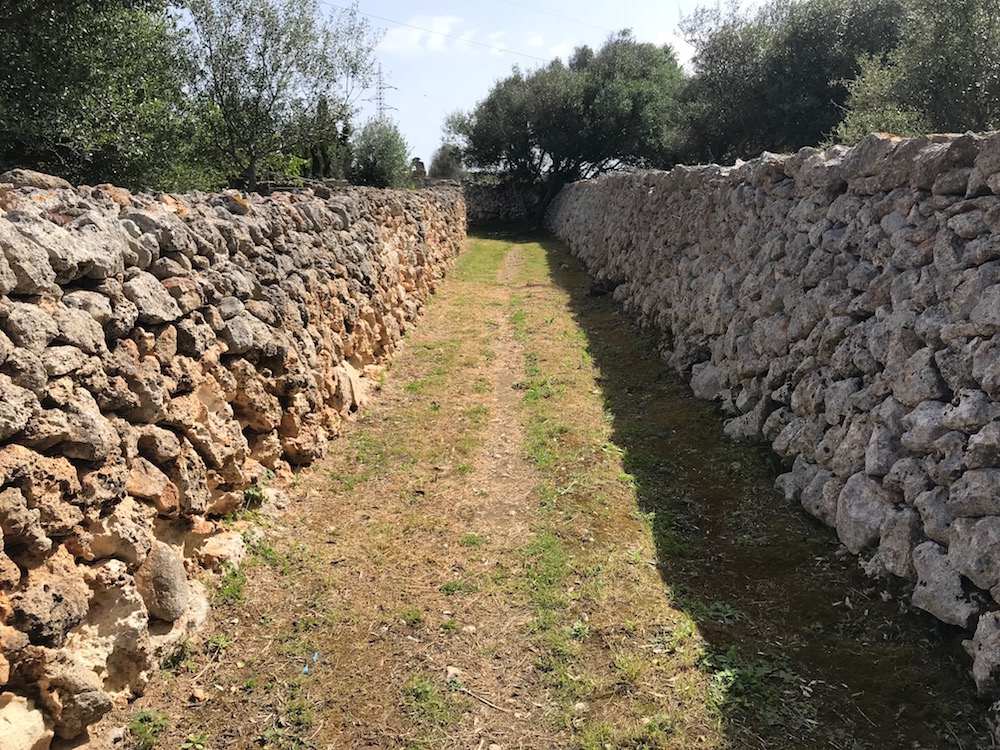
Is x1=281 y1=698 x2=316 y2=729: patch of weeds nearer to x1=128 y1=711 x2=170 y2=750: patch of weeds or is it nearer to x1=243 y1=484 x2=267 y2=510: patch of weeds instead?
x1=128 y1=711 x2=170 y2=750: patch of weeds

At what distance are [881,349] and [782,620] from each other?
93.5 inches

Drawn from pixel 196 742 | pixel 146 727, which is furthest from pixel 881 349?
pixel 146 727

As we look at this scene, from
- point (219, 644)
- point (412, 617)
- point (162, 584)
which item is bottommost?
point (412, 617)

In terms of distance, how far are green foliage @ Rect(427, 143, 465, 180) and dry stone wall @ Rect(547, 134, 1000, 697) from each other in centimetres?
3543

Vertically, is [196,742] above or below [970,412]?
below

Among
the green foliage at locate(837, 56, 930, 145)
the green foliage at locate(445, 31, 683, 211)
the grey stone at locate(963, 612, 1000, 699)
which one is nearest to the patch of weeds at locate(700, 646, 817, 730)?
the grey stone at locate(963, 612, 1000, 699)

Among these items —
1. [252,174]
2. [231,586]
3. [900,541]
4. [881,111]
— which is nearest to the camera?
[900,541]

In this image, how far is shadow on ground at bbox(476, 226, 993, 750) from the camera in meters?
3.83

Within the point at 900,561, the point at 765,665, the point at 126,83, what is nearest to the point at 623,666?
the point at 765,665

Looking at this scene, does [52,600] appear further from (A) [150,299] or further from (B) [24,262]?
(A) [150,299]

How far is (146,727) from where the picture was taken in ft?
12.5

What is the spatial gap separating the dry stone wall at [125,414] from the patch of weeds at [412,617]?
1408 mm

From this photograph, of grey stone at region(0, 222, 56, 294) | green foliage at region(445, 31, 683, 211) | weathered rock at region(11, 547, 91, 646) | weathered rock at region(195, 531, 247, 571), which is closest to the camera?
weathered rock at region(11, 547, 91, 646)

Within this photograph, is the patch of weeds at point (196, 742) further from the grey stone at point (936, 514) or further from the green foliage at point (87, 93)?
the green foliage at point (87, 93)
